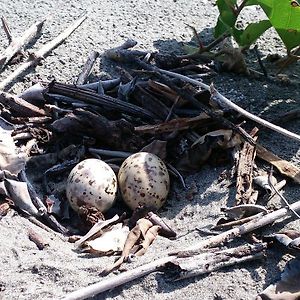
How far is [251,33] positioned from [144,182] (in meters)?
0.83

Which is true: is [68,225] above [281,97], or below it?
below

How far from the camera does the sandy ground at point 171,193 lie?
2053 millimetres

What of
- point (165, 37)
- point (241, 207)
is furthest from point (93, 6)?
point (241, 207)

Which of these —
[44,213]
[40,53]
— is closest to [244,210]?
[44,213]

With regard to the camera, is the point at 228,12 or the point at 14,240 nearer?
the point at 14,240

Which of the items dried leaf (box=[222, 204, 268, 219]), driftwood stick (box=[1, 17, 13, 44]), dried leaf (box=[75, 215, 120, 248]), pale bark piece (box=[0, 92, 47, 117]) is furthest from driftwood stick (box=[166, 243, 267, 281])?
driftwood stick (box=[1, 17, 13, 44])

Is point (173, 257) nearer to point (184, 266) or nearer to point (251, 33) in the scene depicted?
point (184, 266)

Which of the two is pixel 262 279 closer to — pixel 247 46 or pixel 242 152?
pixel 242 152

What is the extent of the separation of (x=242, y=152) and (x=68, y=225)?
663 mm

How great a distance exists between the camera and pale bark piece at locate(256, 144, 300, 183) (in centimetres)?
252

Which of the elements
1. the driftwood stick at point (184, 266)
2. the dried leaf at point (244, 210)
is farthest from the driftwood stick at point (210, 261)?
the dried leaf at point (244, 210)

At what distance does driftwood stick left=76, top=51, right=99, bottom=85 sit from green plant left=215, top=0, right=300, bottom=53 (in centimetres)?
54

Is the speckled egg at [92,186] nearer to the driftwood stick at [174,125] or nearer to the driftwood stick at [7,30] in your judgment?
the driftwood stick at [174,125]

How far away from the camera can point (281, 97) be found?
2.90 m
